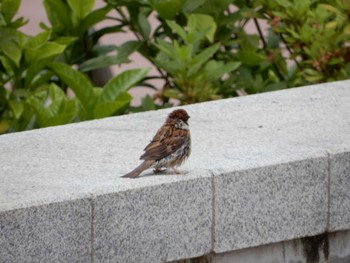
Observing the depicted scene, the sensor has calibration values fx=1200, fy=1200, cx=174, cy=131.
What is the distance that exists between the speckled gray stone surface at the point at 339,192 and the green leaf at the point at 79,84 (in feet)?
Result: 5.54

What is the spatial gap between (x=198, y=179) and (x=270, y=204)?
0.40 m

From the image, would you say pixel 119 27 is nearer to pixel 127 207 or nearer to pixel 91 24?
pixel 91 24

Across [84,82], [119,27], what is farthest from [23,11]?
[84,82]

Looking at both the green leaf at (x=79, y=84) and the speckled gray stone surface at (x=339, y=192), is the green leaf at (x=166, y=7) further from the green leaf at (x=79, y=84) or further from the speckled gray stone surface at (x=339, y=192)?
the speckled gray stone surface at (x=339, y=192)

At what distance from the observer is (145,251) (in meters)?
4.76

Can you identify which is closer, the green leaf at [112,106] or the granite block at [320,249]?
the granite block at [320,249]

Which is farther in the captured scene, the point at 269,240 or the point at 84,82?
the point at 84,82

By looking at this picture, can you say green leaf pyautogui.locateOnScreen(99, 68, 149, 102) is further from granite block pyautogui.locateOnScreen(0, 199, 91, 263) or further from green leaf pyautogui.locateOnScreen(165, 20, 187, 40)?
granite block pyautogui.locateOnScreen(0, 199, 91, 263)

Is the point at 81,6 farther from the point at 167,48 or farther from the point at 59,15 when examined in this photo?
the point at 167,48

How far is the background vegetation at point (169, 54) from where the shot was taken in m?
6.46

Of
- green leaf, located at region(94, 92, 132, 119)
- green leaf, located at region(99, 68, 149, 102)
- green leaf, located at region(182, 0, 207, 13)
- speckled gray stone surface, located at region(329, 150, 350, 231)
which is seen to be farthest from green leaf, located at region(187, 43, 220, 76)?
speckled gray stone surface, located at region(329, 150, 350, 231)

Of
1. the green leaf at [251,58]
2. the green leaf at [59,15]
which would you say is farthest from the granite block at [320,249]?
the green leaf at [59,15]

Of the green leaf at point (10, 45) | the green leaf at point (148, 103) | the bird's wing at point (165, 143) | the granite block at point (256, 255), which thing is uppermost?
the bird's wing at point (165, 143)

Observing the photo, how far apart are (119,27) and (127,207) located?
2.86 meters
